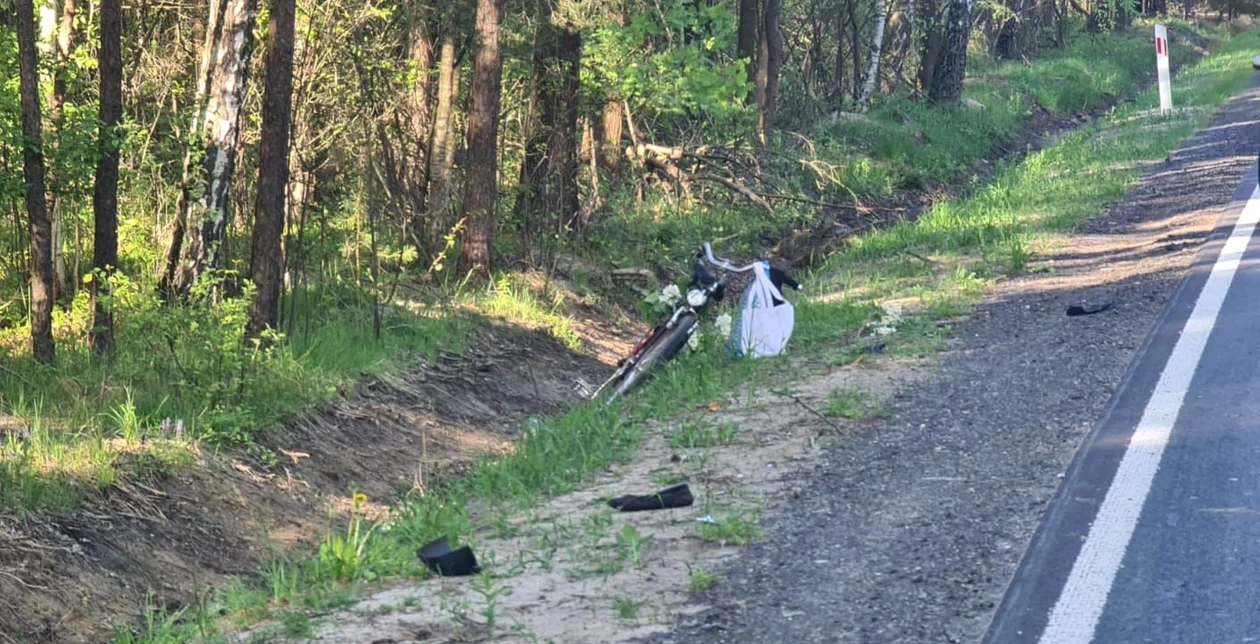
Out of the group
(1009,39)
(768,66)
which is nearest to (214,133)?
(768,66)

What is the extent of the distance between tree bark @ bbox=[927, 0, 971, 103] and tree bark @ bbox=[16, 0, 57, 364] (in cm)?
2067

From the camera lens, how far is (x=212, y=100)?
9969 millimetres

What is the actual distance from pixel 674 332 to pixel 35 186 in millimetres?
4398

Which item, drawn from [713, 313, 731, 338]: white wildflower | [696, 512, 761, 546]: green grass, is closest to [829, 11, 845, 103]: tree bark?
[713, 313, 731, 338]: white wildflower

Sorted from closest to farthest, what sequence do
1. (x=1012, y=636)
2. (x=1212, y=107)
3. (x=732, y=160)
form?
(x=1012, y=636)
(x=732, y=160)
(x=1212, y=107)

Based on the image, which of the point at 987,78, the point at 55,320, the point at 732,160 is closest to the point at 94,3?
the point at 55,320

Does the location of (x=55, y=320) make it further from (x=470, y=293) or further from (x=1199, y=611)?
(x=1199, y=611)

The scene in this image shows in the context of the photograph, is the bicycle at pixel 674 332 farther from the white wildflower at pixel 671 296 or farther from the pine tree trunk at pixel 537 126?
the pine tree trunk at pixel 537 126

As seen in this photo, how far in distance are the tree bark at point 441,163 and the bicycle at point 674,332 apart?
3746 mm

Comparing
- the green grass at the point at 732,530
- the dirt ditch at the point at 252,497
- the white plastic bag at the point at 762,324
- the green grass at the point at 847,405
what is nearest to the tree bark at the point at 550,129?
the dirt ditch at the point at 252,497

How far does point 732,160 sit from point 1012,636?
44.3 ft

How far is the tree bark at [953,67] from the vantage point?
2697 cm

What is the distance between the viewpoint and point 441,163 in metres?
13.7

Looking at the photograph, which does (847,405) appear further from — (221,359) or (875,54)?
(875,54)
